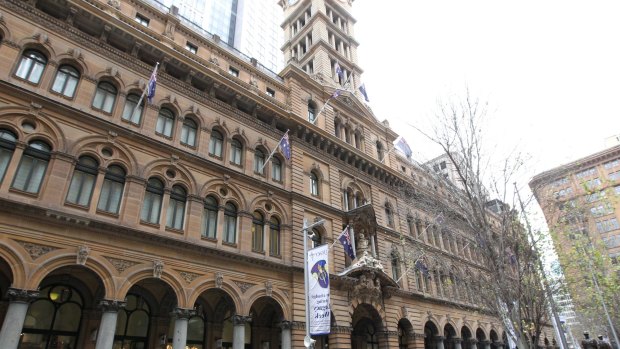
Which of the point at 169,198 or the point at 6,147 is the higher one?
the point at 6,147

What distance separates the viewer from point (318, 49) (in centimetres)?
3884

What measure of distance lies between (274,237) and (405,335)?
14.3m

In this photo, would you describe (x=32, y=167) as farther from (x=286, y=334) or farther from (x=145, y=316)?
(x=286, y=334)

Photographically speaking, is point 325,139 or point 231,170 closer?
point 231,170

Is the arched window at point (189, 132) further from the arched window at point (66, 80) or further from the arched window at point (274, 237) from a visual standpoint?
the arched window at point (274, 237)

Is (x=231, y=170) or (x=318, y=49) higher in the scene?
(x=318, y=49)

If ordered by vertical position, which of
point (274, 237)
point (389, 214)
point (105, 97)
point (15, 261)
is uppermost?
point (105, 97)

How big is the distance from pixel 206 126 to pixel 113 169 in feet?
19.4

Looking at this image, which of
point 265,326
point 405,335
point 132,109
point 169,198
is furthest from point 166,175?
point 405,335

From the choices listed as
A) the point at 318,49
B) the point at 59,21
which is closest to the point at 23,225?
the point at 59,21

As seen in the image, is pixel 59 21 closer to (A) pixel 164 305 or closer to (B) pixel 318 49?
(A) pixel 164 305

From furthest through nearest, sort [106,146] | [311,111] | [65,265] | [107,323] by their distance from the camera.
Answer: [311,111] → [106,146] → [107,323] → [65,265]

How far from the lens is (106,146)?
1747cm

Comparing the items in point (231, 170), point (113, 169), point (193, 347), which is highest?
point (231, 170)
